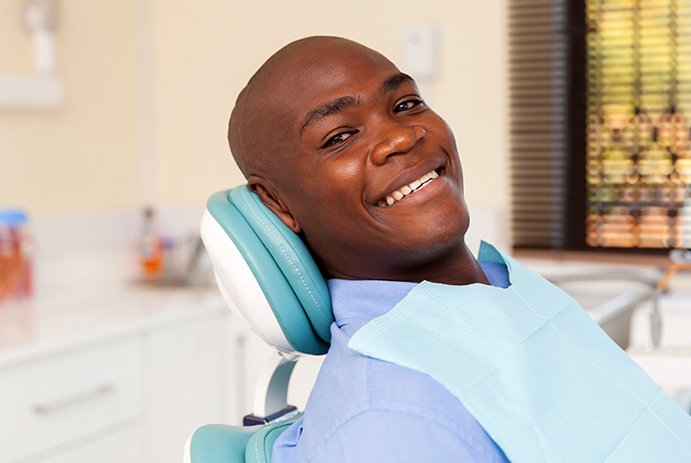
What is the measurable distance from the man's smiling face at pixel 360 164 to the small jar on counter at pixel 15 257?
Result: 154 centimetres

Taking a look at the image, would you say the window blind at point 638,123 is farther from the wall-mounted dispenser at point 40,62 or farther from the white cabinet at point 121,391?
the wall-mounted dispenser at point 40,62

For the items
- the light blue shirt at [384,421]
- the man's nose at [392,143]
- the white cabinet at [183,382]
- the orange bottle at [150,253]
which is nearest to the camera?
the light blue shirt at [384,421]

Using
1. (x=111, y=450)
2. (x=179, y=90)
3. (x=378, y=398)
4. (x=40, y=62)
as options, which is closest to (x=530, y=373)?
(x=378, y=398)

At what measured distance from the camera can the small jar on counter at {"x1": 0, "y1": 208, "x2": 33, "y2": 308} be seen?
246cm

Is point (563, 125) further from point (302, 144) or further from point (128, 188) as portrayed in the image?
point (302, 144)

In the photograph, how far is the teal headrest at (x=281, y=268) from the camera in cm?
107

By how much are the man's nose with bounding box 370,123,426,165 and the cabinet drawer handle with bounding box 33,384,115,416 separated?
1306 millimetres

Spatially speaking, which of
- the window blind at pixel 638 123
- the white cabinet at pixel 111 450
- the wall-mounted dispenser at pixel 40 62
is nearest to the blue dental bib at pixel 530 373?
the white cabinet at pixel 111 450

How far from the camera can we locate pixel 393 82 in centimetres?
109

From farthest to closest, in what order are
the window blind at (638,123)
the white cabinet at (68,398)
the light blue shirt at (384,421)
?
the window blind at (638,123) < the white cabinet at (68,398) < the light blue shirt at (384,421)

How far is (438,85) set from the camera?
2.71 meters

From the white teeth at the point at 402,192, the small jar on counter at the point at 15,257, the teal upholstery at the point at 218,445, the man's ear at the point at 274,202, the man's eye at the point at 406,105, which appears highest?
the man's eye at the point at 406,105

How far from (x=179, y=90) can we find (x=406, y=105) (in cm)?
206

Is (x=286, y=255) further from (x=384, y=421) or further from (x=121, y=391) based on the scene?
(x=121, y=391)
